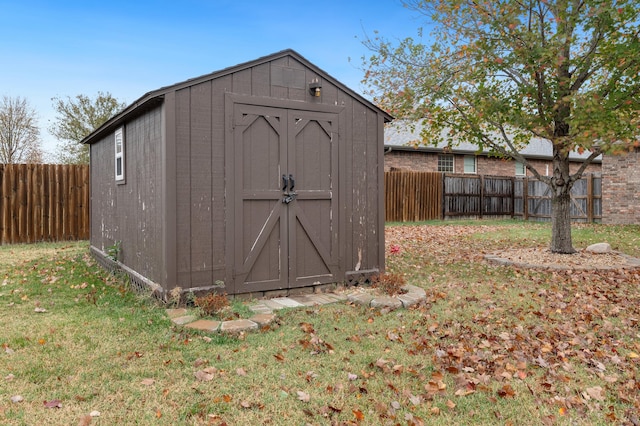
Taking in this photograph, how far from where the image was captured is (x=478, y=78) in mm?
8352

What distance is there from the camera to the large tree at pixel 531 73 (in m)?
6.98

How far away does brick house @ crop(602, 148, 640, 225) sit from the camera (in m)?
15.7

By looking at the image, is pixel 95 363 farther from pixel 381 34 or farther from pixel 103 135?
pixel 381 34

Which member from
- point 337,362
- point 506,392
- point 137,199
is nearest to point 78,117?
point 137,199

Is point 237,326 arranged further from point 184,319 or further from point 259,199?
point 259,199

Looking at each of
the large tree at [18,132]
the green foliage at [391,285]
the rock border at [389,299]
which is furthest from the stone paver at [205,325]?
the large tree at [18,132]

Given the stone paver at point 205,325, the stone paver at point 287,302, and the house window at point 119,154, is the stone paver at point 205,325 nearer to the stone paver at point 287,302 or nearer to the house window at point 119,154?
the stone paver at point 287,302

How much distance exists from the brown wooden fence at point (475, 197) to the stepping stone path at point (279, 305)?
1189cm

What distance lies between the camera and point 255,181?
5.55 meters

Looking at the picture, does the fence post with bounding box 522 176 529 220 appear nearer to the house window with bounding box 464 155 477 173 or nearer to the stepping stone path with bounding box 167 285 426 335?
the house window with bounding box 464 155 477 173

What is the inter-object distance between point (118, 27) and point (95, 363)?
1137 centimetres

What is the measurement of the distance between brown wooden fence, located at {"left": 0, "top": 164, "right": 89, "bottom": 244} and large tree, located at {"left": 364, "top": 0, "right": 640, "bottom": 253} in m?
8.38

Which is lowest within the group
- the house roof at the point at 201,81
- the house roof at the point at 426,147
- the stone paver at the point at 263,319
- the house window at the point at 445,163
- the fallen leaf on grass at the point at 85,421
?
the fallen leaf on grass at the point at 85,421

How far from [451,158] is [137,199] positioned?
1774cm
